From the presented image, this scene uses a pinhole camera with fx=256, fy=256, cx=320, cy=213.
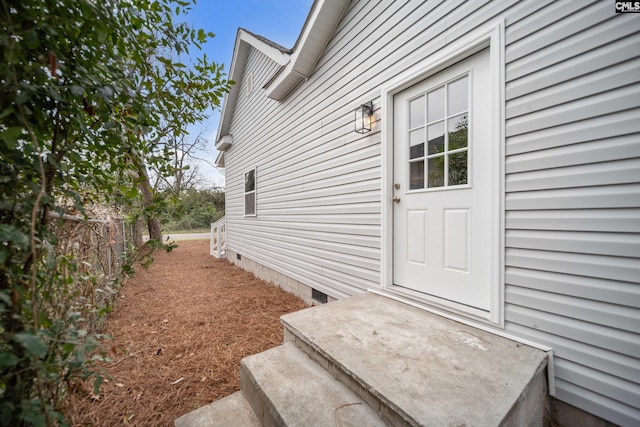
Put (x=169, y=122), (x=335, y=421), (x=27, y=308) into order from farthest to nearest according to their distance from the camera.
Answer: (x=169, y=122) < (x=335, y=421) < (x=27, y=308)

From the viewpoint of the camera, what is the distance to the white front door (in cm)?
202

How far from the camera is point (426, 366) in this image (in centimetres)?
154

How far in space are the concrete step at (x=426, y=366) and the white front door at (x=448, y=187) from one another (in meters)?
0.40

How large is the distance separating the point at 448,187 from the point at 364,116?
129 cm

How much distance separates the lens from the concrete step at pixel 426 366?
125 cm

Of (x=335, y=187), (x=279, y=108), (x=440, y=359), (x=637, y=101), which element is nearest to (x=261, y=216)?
(x=279, y=108)

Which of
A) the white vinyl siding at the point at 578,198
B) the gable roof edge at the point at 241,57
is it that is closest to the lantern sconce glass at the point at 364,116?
the white vinyl siding at the point at 578,198

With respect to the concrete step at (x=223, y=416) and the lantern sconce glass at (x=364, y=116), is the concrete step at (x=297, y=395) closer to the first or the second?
the concrete step at (x=223, y=416)

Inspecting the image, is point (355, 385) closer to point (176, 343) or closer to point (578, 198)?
point (578, 198)

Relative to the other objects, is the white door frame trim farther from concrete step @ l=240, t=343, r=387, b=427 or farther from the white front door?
concrete step @ l=240, t=343, r=387, b=427

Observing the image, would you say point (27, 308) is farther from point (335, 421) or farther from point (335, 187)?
point (335, 187)

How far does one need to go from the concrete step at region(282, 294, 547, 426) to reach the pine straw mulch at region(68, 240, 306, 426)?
3.03 ft

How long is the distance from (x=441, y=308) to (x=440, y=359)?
72 centimetres

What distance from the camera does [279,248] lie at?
5.00 meters
